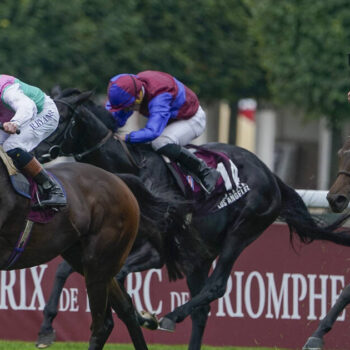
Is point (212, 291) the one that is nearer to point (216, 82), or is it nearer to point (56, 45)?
point (56, 45)

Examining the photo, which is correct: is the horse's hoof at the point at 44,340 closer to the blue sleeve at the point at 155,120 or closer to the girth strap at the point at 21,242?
the blue sleeve at the point at 155,120

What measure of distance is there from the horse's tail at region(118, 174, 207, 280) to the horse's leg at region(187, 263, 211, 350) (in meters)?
0.32

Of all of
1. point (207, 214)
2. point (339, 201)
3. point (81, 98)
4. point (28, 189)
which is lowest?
point (207, 214)

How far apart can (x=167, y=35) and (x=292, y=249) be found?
44.3 feet

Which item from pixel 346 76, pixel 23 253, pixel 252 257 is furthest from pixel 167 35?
pixel 23 253

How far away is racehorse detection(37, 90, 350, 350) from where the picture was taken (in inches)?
322

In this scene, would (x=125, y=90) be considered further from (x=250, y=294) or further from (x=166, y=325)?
(x=250, y=294)

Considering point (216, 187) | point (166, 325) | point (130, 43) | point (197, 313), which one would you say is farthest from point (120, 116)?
point (130, 43)

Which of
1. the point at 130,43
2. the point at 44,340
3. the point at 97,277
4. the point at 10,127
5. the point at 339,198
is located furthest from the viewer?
the point at 130,43

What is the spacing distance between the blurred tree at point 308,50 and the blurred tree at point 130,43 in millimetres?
1088

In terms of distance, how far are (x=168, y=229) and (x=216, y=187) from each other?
2.13ft

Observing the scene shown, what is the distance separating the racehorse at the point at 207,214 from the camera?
8188 millimetres

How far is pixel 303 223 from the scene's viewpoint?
28.9 feet

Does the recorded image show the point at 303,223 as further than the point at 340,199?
Yes
